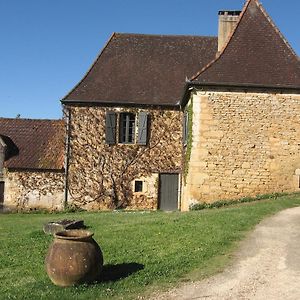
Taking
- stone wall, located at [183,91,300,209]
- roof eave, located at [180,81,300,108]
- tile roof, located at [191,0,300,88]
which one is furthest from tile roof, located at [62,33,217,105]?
stone wall, located at [183,91,300,209]

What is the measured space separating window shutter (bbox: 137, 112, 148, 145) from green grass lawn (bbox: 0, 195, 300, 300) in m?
7.76

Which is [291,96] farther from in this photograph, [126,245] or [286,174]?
[126,245]

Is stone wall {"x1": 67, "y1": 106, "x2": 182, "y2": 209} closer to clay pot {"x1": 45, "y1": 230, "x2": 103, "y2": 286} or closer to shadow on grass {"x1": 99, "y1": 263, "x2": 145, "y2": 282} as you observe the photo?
shadow on grass {"x1": 99, "y1": 263, "x2": 145, "y2": 282}

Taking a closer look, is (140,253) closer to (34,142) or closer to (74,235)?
(74,235)

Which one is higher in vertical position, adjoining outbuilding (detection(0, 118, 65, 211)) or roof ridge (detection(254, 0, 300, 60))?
roof ridge (detection(254, 0, 300, 60))

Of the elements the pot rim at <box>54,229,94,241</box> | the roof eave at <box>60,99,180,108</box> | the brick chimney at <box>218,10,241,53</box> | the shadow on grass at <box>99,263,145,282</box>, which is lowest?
the shadow on grass at <box>99,263,145,282</box>

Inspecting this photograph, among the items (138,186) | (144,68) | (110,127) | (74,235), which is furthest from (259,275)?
(144,68)

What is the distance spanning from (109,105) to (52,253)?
46.2 feet

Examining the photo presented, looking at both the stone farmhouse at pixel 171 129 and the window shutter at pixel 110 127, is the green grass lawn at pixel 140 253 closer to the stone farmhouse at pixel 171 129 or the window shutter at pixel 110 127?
the stone farmhouse at pixel 171 129

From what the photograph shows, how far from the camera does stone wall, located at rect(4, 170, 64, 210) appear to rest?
20.8 meters

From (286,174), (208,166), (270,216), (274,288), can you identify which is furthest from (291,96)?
(274,288)

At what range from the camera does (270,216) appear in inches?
473

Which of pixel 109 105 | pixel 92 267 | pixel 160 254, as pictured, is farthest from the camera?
pixel 109 105

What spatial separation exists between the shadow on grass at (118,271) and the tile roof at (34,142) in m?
13.4
